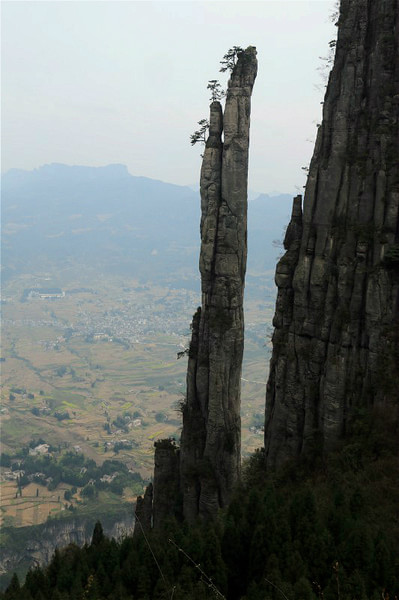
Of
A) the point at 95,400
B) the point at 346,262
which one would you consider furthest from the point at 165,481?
the point at 95,400

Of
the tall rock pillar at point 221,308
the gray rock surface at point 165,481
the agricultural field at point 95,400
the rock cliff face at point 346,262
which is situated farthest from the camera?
the agricultural field at point 95,400

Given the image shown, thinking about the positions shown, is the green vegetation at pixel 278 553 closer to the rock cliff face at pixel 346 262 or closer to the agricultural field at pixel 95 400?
the rock cliff face at pixel 346 262

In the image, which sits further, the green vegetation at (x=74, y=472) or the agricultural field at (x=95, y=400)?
the agricultural field at (x=95, y=400)

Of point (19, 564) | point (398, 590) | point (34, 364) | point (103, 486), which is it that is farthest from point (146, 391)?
point (398, 590)

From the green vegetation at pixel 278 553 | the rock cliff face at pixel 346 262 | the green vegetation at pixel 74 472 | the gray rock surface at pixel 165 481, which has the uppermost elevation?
the rock cliff face at pixel 346 262

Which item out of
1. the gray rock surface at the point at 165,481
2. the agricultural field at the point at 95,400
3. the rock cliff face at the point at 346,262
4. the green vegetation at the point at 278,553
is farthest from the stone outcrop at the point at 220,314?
the agricultural field at the point at 95,400

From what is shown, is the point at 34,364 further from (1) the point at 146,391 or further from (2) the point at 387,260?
(2) the point at 387,260

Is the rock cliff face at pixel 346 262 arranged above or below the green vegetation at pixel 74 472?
above
